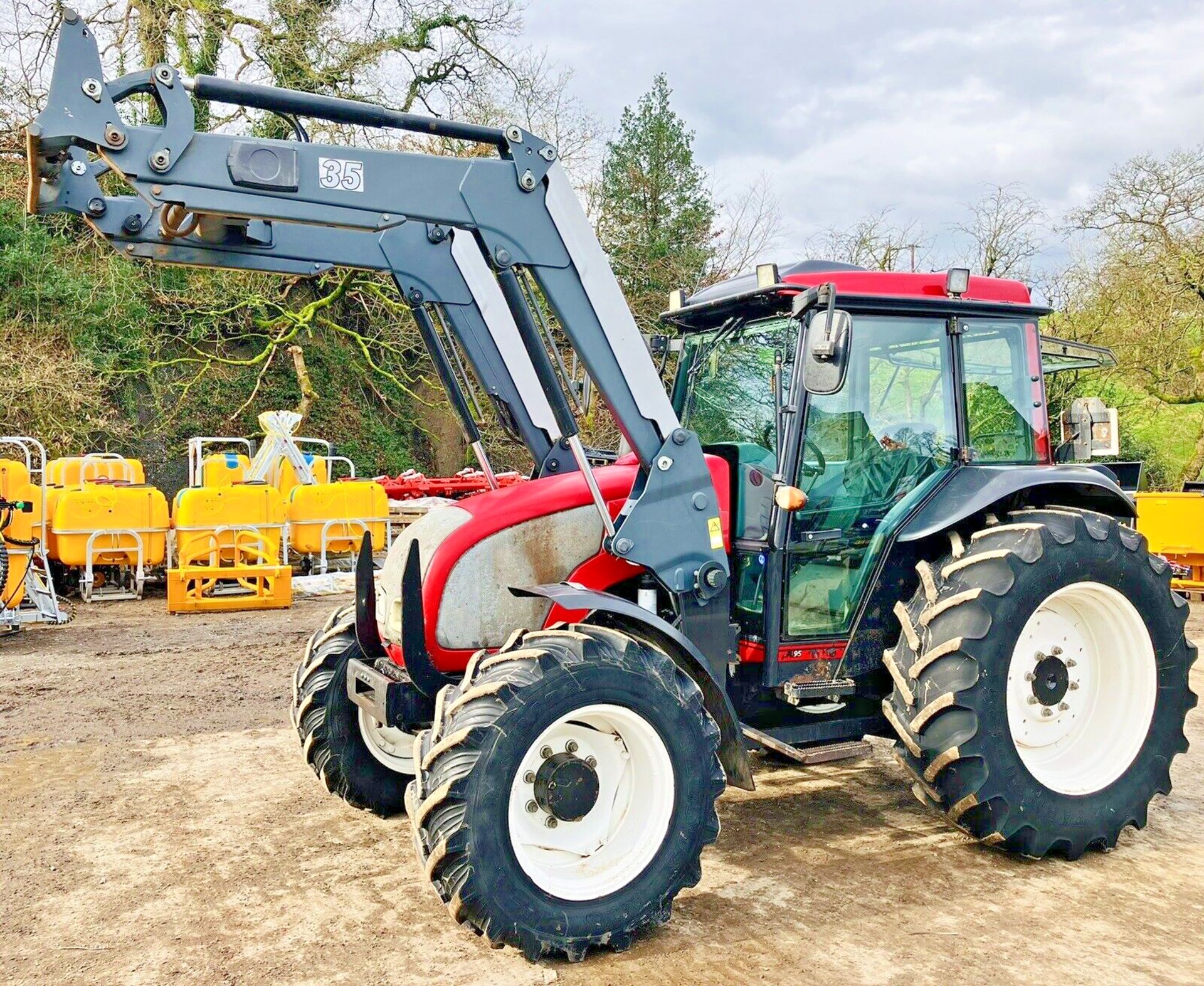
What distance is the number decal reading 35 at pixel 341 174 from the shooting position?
3309 mm

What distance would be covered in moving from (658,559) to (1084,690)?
2.13 meters

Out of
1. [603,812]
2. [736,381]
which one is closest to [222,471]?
[736,381]

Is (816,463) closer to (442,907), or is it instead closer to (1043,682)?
(1043,682)

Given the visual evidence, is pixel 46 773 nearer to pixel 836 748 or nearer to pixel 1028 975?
pixel 836 748

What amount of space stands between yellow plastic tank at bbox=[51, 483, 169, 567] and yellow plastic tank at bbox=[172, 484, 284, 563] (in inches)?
11.3

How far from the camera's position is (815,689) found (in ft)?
14.5

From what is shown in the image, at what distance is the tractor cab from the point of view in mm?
4332

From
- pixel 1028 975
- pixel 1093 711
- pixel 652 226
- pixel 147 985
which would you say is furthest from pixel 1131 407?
pixel 147 985

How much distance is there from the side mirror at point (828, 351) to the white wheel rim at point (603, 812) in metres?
1.33

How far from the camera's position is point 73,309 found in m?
17.7

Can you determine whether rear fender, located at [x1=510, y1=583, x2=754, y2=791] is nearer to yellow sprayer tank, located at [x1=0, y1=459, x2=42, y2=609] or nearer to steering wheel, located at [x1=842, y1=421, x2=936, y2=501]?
steering wheel, located at [x1=842, y1=421, x2=936, y2=501]

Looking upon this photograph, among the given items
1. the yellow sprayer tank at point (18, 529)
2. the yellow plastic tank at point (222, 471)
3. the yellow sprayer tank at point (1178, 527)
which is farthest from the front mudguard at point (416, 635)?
the yellow sprayer tank at point (1178, 527)

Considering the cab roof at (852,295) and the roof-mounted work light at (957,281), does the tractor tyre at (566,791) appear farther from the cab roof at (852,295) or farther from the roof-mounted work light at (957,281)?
the roof-mounted work light at (957,281)

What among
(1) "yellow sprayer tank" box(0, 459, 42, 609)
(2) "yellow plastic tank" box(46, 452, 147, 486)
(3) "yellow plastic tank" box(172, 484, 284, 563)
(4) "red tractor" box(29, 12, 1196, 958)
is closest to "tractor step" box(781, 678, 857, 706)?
(4) "red tractor" box(29, 12, 1196, 958)
